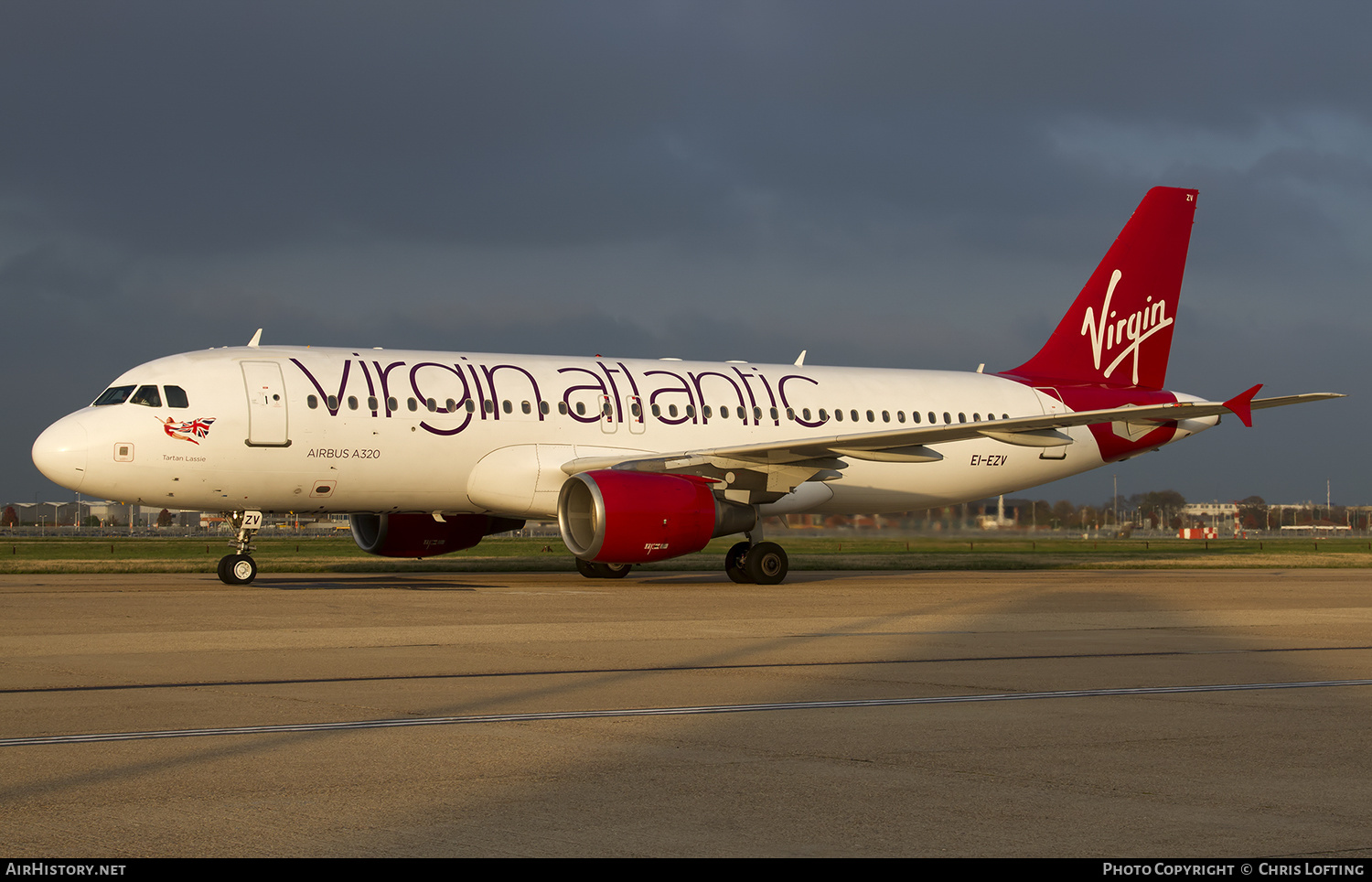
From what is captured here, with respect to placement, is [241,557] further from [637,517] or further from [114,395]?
[637,517]

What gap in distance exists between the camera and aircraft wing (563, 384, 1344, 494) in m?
21.6

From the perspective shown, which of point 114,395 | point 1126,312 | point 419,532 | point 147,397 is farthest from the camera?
point 1126,312

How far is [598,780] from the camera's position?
6172 mm

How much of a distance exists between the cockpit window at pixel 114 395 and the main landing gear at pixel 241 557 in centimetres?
254

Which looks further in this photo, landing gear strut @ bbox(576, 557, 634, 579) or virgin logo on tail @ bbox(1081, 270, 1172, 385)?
virgin logo on tail @ bbox(1081, 270, 1172, 385)

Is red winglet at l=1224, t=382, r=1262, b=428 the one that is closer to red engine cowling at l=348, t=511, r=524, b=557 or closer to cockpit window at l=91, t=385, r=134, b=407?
red engine cowling at l=348, t=511, r=524, b=557

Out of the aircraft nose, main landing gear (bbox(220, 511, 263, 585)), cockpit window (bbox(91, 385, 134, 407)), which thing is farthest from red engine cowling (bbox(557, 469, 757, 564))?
the aircraft nose

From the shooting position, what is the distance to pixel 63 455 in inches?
788

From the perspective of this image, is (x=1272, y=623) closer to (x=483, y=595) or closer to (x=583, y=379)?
(x=483, y=595)

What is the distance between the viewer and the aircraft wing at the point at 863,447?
21.6 meters

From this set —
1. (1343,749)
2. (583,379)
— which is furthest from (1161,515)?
(1343,749)

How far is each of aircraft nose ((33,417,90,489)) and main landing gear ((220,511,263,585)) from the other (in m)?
2.50

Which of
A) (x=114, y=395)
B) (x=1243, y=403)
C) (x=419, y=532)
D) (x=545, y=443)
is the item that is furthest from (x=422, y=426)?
(x=1243, y=403)

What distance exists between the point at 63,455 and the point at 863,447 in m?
12.8
